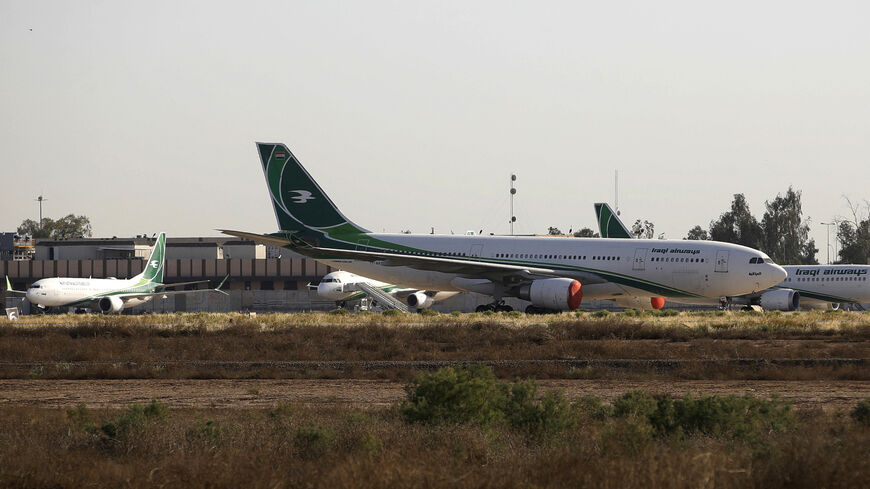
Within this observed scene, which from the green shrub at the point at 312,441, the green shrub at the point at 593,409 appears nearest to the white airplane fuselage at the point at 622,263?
the green shrub at the point at 593,409

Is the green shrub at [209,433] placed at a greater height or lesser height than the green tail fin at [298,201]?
lesser

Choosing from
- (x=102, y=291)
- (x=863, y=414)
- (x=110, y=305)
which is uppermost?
(x=863, y=414)

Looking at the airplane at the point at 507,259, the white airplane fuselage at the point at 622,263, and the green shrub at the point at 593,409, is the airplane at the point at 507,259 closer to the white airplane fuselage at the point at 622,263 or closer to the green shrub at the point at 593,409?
the white airplane fuselage at the point at 622,263

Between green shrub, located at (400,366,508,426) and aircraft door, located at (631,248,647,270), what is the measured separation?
28952mm

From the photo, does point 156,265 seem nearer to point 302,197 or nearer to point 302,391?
point 302,197

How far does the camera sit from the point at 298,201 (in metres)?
49.7

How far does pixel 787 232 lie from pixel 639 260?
297 ft

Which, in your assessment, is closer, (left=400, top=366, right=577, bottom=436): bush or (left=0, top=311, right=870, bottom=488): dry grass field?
(left=0, top=311, right=870, bottom=488): dry grass field

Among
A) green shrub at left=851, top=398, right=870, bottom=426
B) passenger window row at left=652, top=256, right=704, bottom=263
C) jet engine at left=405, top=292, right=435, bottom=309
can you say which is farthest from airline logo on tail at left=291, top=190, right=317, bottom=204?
green shrub at left=851, top=398, right=870, bottom=426

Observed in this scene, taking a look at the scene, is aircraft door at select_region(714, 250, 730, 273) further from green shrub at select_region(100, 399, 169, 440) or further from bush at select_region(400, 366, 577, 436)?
green shrub at select_region(100, 399, 169, 440)

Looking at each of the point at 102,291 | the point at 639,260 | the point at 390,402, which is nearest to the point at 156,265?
the point at 102,291

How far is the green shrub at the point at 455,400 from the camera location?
13.9m

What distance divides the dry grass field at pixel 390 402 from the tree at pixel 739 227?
9572 cm

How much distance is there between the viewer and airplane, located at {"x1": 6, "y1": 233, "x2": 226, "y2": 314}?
71.3 m
